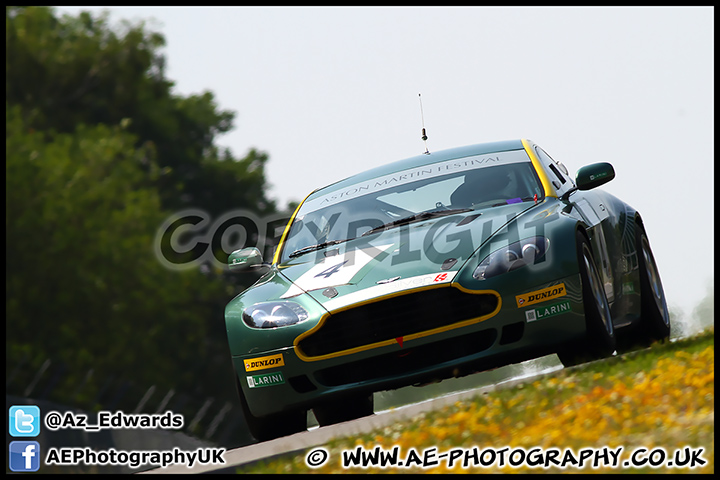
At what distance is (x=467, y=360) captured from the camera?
22.3 feet

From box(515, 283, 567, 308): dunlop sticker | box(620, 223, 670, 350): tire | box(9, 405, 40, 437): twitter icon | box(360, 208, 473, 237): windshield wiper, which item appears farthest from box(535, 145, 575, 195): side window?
box(9, 405, 40, 437): twitter icon

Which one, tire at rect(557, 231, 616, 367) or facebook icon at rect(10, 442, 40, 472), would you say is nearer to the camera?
tire at rect(557, 231, 616, 367)

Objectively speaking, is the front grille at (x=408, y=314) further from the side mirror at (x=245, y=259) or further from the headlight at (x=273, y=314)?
the side mirror at (x=245, y=259)

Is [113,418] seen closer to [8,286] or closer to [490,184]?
[490,184]

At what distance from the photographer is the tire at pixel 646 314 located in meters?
8.79

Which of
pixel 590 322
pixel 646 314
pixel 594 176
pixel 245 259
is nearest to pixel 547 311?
pixel 590 322

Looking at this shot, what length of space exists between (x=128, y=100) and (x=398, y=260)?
Answer: 31241 millimetres

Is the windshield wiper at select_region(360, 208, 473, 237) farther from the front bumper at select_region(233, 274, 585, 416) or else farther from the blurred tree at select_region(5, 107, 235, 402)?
the blurred tree at select_region(5, 107, 235, 402)

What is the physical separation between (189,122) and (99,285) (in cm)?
1359

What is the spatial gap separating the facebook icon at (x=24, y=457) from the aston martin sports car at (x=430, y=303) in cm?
154

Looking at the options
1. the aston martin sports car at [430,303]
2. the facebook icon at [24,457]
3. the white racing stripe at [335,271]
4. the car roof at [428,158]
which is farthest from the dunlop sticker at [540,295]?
the facebook icon at [24,457]

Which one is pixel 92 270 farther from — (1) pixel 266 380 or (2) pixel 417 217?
(1) pixel 266 380

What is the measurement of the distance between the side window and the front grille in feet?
6.13

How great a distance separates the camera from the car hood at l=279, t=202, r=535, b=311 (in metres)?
6.91
